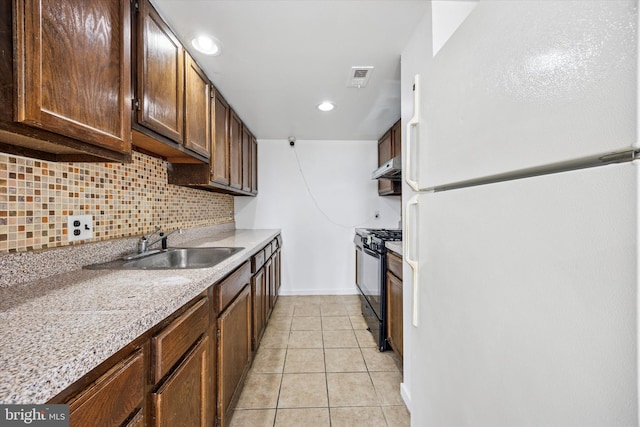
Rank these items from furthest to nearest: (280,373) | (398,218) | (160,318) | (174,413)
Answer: (398,218) < (280,373) < (174,413) < (160,318)

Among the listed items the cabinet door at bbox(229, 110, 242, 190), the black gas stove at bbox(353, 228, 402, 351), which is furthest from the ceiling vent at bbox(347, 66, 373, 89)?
the black gas stove at bbox(353, 228, 402, 351)

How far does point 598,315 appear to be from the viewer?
0.40m

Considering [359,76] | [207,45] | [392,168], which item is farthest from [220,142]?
[392,168]

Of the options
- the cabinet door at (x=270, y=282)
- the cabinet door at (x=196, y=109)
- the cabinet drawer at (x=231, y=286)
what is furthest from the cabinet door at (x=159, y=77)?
the cabinet door at (x=270, y=282)

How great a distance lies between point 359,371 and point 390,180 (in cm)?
199

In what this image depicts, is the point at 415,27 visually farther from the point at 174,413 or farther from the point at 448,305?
the point at 174,413

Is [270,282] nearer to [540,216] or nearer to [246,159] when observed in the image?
[246,159]

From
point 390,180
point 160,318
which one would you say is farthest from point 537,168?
point 390,180

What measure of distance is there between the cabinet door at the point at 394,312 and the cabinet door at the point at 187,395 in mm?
1214

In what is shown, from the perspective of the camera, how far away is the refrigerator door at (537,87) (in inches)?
14.9

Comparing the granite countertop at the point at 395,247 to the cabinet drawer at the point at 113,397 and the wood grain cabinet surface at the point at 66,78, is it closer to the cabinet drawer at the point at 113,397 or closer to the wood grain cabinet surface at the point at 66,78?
the cabinet drawer at the point at 113,397

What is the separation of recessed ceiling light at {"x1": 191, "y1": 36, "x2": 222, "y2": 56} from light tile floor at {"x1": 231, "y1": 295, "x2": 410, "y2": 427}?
2.13 metres

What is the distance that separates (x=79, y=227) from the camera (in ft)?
3.84

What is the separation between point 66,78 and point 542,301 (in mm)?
1306
